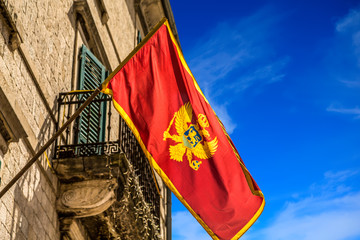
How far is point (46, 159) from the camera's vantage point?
9.16m

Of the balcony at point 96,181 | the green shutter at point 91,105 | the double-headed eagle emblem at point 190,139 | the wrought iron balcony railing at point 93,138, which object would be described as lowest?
the double-headed eagle emblem at point 190,139

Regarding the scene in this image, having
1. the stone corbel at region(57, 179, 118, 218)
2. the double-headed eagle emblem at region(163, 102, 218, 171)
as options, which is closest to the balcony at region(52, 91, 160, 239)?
the stone corbel at region(57, 179, 118, 218)

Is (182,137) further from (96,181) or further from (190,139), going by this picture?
(96,181)

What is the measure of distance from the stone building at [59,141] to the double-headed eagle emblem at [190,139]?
5.12 feet

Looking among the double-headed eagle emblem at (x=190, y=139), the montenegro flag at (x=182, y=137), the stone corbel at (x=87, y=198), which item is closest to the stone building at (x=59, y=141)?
the stone corbel at (x=87, y=198)

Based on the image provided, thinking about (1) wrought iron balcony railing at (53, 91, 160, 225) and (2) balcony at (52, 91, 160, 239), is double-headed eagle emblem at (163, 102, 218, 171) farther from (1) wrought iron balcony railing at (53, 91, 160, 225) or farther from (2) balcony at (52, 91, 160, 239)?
(1) wrought iron balcony railing at (53, 91, 160, 225)

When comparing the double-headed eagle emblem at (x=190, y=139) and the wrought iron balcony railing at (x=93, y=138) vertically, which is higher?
the wrought iron balcony railing at (x=93, y=138)

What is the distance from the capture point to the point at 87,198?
30.8ft

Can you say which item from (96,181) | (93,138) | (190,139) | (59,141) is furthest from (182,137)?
(93,138)

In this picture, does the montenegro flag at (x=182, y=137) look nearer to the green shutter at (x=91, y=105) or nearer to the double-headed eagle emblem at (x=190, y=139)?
the double-headed eagle emblem at (x=190, y=139)

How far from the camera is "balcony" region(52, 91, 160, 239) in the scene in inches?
369

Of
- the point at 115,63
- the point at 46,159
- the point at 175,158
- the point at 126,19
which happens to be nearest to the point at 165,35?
the point at 175,158

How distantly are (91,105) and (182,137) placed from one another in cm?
366

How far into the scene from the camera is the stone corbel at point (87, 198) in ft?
30.5
